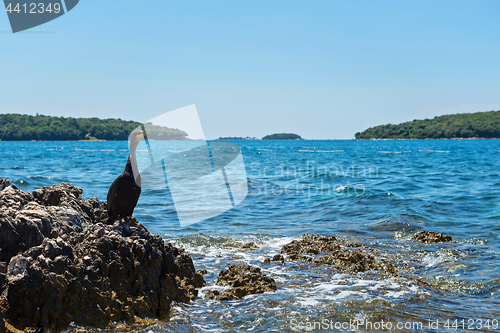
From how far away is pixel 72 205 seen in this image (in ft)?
18.3

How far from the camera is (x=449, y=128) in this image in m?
157

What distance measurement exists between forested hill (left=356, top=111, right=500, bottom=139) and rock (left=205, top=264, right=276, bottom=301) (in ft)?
549

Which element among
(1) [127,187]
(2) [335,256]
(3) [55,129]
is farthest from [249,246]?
(3) [55,129]

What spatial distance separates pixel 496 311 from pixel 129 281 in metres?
4.71

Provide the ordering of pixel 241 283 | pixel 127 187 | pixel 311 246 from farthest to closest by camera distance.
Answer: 1. pixel 311 246
2. pixel 241 283
3. pixel 127 187

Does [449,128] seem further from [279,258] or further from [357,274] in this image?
[357,274]

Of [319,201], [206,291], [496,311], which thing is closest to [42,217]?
[206,291]

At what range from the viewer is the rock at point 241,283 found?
5227 millimetres

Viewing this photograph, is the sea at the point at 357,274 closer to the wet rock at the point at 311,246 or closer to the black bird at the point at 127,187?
the wet rock at the point at 311,246

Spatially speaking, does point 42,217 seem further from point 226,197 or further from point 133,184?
point 226,197

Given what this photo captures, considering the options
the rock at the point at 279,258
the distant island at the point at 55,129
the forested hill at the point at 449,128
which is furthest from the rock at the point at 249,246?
the forested hill at the point at 449,128

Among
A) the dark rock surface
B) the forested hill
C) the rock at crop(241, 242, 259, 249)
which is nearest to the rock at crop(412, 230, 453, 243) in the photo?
the rock at crop(241, 242, 259, 249)

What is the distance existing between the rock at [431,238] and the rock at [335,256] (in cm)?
171

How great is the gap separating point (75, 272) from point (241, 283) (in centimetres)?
242
